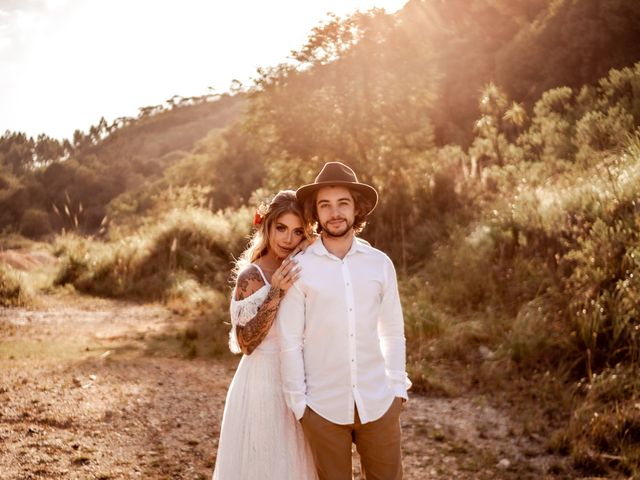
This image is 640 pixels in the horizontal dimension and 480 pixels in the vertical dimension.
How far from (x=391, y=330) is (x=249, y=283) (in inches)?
30.0

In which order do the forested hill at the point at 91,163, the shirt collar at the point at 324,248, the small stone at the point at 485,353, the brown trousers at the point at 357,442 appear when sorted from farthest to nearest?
the forested hill at the point at 91,163, the small stone at the point at 485,353, the shirt collar at the point at 324,248, the brown trousers at the point at 357,442

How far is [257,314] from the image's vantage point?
2910mm

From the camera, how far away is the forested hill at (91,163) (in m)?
37.9

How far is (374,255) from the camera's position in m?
3.00

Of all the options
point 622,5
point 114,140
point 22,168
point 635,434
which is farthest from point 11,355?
point 114,140

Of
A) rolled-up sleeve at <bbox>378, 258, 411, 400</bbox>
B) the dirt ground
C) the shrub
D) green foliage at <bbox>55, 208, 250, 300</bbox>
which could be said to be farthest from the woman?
the shrub

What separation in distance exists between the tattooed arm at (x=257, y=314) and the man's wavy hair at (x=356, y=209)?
0.40m

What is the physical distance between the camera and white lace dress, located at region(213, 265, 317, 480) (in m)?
3.01

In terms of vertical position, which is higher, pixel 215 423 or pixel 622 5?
pixel 622 5

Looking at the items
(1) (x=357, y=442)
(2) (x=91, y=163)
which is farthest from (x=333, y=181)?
(2) (x=91, y=163)

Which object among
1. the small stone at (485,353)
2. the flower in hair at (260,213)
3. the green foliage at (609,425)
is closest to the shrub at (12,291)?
the small stone at (485,353)

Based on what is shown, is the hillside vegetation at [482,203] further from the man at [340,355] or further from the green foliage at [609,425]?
the man at [340,355]

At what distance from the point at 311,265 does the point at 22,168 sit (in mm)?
48685

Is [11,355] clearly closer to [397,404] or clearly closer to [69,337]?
[69,337]
